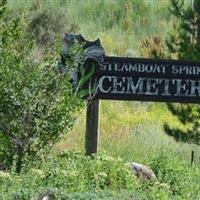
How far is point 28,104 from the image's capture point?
8477 millimetres

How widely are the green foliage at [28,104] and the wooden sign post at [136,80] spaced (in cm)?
145

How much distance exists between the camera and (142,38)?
23766 millimetres

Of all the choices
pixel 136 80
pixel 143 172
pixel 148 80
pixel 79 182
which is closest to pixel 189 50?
pixel 148 80

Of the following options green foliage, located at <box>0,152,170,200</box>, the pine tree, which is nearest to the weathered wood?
green foliage, located at <box>0,152,170,200</box>

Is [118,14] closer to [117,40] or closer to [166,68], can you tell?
[117,40]

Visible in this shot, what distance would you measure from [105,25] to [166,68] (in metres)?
14.5

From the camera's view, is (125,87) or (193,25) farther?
(193,25)

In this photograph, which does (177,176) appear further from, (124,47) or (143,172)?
(124,47)

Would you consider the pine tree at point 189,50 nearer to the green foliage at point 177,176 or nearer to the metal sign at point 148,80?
the metal sign at point 148,80

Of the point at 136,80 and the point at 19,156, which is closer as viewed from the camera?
the point at 19,156

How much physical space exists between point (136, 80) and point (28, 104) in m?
2.43

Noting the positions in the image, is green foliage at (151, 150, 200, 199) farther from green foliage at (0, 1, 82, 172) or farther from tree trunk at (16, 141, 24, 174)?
tree trunk at (16, 141, 24, 174)

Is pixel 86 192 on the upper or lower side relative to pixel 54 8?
lower

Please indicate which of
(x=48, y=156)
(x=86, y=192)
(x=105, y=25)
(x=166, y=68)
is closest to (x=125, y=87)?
(x=166, y=68)
